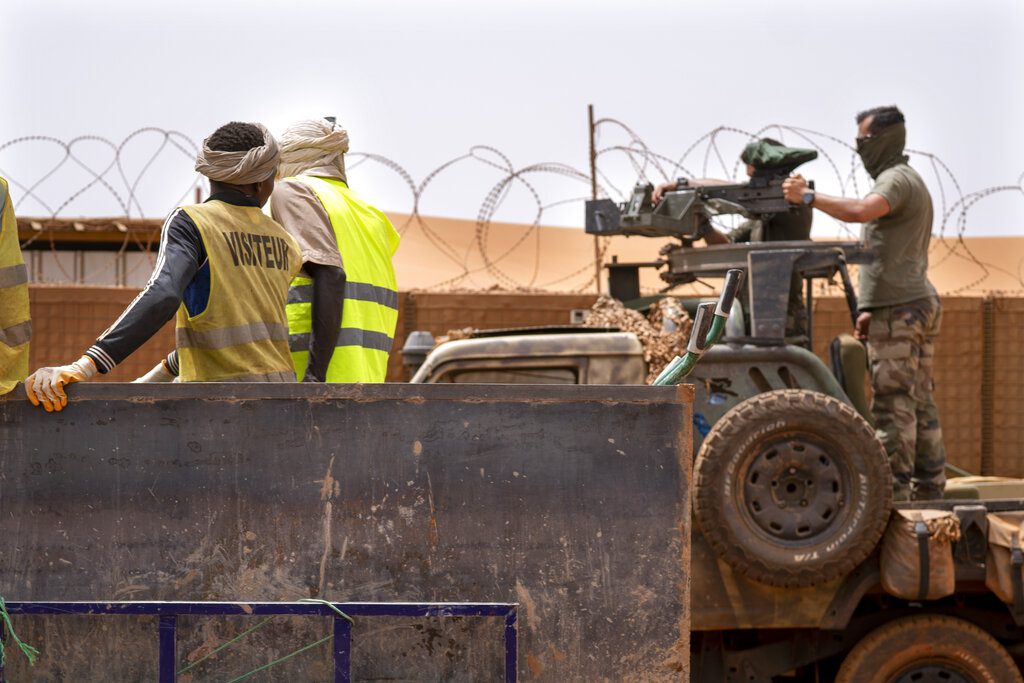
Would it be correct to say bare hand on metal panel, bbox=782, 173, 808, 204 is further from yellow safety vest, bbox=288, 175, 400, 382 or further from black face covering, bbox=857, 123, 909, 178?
yellow safety vest, bbox=288, 175, 400, 382

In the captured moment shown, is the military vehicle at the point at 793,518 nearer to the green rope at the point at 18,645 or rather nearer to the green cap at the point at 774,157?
the green cap at the point at 774,157

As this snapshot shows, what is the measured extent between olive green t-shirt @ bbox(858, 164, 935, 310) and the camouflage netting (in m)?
1.02

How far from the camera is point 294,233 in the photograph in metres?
4.24

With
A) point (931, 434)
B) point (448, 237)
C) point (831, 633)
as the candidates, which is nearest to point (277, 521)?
point (831, 633)

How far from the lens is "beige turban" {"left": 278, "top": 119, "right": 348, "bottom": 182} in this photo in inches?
181

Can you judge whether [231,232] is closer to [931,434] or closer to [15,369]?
[15,369]

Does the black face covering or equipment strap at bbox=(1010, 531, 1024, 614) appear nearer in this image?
equipment strap at bbox=(1010, 531, 1024, 614)

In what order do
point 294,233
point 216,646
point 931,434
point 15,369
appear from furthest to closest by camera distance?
point 931,434 < point 294,233 < point 15,369 < point 216,646

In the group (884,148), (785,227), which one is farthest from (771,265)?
(884,148)

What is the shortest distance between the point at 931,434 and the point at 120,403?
4319mm

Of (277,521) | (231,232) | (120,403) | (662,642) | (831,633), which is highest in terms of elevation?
(231,232)

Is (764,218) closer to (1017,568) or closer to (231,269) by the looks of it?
(1017,568)

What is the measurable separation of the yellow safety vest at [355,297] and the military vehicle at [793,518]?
1.09 m

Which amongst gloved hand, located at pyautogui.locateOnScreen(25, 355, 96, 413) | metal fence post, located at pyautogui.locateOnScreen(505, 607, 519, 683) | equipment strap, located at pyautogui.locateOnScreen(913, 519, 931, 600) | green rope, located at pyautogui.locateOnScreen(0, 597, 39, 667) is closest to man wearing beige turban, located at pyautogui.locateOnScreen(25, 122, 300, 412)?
gloved hand, located at pyautogui.locateOnScreen(25, 355, 96, 413)
